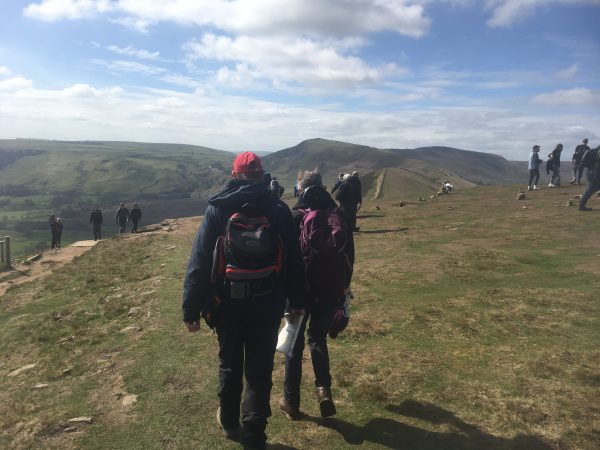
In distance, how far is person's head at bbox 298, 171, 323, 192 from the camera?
5.48 m

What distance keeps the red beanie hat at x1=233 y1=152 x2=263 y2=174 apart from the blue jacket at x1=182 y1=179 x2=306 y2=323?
5.4 inches

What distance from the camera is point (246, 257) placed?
4.32 meters

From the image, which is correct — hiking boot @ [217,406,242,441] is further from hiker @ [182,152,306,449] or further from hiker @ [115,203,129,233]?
hiker @ [115,203,129,233]

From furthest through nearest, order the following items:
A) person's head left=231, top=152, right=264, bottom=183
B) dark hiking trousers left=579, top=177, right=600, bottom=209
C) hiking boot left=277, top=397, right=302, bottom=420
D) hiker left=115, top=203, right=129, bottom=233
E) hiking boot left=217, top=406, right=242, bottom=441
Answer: hiker left=115, top=203, right=129, bottom=233
dark hiking trousers left=579, top=177, right=600, bottom=209
hiking boot left=277, top=397, right=302, bottom=420
hiking boot left=217, top=406, right=242, bottom=441
person's head left=231, top=152, right=264, bottom=183

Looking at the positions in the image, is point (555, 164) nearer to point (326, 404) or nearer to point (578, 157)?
point (578, 157)

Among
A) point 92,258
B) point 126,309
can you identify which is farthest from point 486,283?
point 92,258

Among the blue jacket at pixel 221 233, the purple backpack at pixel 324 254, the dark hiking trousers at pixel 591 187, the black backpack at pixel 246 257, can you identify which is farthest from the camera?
the dark hiking trousers at pixel 591 187

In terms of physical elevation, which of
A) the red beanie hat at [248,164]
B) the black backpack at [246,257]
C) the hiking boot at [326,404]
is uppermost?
the red beanie hat at [248,164]

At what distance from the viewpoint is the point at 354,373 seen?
6543 mm

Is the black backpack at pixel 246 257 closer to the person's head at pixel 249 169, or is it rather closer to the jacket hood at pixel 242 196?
the jacket hood at pixel 242 196

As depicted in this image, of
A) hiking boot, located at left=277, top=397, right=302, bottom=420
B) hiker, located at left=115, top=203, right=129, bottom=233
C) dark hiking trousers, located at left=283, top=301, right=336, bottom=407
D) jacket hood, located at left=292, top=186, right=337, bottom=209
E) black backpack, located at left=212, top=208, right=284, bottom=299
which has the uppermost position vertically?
jacket hood, located at left=292, top=186, right=337, bottom=209

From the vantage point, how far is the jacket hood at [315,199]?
5.38m

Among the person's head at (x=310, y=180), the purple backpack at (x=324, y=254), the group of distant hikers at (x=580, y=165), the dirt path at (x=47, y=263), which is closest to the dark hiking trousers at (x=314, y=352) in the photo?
the purple backpack at (x=324, y=254)

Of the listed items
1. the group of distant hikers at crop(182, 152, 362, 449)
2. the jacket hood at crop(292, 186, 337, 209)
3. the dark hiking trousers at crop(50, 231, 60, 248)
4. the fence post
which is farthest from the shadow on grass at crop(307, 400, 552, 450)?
the dark hiking trousers at crop(50, 231, 60, 248)
